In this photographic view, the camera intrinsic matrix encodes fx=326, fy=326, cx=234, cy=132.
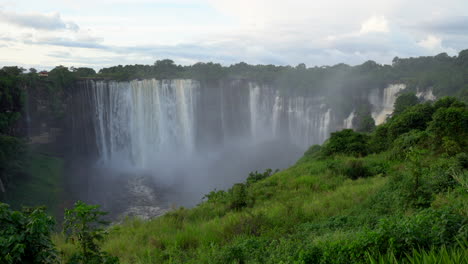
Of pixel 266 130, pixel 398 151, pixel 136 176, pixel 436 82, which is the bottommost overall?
pixel 136 176

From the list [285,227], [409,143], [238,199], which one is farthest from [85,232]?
[409,143]

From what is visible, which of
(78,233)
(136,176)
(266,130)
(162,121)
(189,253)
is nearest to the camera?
(78,233)

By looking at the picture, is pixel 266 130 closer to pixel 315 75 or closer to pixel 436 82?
pixel 315 75

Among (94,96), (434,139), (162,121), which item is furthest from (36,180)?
(434,139)

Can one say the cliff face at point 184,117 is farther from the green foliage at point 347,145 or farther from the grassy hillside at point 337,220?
the grassy hillside at point 337,220

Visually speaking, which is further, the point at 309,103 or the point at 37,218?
the point at 309,103

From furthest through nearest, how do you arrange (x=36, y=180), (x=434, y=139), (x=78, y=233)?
(x=36, y=180) → (x=434, y=139) → (x=78, y=233)

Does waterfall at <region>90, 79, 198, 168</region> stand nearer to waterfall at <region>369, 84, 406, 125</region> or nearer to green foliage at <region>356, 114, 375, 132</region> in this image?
green foliage at <region>356, 114, 375, 132</region>

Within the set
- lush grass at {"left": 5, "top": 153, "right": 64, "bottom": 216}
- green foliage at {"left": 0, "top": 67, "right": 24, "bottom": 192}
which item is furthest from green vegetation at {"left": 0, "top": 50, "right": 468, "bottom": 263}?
lush grass at {"left": 5, "top": 153, "right": 64, "bottom": 216}

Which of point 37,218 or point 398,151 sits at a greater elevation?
point 37,218

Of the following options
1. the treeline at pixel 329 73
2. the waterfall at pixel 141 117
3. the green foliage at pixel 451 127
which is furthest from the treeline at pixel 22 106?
the green foliage at pixel 451 127
